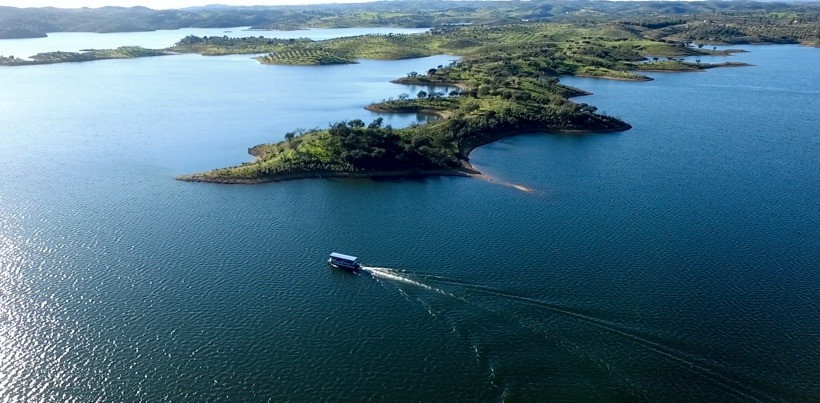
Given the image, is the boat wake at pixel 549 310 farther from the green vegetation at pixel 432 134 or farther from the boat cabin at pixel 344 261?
the green vegetation at pixel 432 134

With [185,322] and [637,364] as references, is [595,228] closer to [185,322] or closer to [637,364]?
[637,364]

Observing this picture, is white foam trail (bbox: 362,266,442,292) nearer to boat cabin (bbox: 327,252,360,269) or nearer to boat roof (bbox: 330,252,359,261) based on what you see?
boat cabin (bbox: 327,252,360,269)

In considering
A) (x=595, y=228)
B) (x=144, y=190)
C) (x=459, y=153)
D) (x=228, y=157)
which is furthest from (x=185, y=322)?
(x=459, y=153)

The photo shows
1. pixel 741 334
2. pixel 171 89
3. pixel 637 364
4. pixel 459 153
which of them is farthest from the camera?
pixel 171 89

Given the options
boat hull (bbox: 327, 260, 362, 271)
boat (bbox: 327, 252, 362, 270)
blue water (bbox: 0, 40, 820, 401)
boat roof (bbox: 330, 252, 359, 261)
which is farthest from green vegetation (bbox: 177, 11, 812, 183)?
boat hull (bbox: 327, 260, 362, 271)

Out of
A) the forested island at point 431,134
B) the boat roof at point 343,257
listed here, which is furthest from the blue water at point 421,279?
the forested island at point 431,134

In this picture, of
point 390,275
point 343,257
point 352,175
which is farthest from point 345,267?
point 352,175

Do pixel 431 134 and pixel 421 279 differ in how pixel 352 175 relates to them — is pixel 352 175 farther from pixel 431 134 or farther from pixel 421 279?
pixel 421 279
